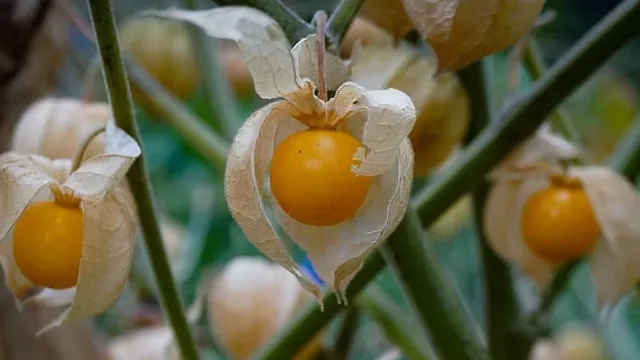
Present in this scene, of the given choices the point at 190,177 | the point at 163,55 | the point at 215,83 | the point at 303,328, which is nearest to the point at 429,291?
the point at 303,328

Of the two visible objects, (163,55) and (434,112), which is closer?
(434,112)

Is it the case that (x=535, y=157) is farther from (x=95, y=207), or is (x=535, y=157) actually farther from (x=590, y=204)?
(x=95, y=207)

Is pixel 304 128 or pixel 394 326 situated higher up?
pixel 304 128

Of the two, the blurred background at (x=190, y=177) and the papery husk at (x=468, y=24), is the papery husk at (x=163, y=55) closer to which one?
the blurred background at (x=190, y=177)

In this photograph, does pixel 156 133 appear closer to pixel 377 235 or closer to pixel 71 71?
pixel 71 71

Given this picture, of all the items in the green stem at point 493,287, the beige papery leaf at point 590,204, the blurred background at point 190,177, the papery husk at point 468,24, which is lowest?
the blurred background at point 190,177

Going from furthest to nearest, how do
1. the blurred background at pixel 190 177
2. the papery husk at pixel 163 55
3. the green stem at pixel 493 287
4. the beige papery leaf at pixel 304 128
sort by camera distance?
the papery husk at pixel 163 55
the blurred background at pixel 190 177
the green stem at pixel 493 287
the beige papery leaf at pixel 304 128

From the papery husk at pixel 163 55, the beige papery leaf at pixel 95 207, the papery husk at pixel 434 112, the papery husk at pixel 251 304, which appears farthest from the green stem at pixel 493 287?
the papery husk at pixel 163 55
